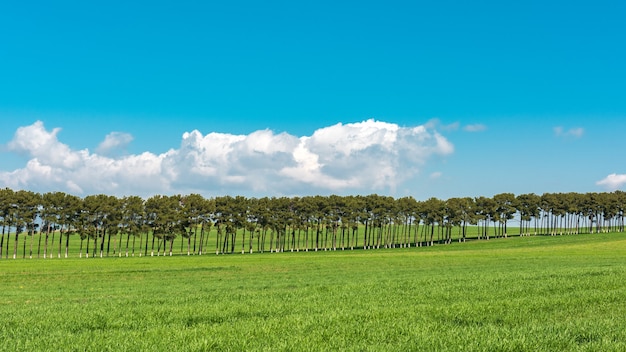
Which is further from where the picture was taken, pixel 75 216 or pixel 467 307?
pixel 75 216

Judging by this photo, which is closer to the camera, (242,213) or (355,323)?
(355,323)

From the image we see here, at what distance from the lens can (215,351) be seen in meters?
9.13

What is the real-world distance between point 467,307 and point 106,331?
8.56 m

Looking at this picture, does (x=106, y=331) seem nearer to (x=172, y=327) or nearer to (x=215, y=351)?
(x=172, y=327)

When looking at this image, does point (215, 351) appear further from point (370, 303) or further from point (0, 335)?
point (370, 303)

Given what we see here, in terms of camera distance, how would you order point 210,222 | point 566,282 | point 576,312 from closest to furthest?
point 576,312 < point 566,282 < point 210,222

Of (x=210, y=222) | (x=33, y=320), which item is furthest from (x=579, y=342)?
(x=210, y=222)

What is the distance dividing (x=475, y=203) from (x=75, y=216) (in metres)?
104

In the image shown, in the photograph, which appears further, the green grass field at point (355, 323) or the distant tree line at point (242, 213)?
the distant tree line at point (242, 213)

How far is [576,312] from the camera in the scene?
12.9 m

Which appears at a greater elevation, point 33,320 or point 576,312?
point 576,312

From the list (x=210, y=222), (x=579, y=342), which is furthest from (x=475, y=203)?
(x=579, y=342)

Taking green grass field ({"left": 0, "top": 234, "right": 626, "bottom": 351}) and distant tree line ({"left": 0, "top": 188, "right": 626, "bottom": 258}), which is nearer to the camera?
green grass field ({"left": 0, "top": 234, "right": 626, "bottom": 351})

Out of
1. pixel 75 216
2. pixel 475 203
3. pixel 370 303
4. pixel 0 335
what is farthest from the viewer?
pixel 475 203
